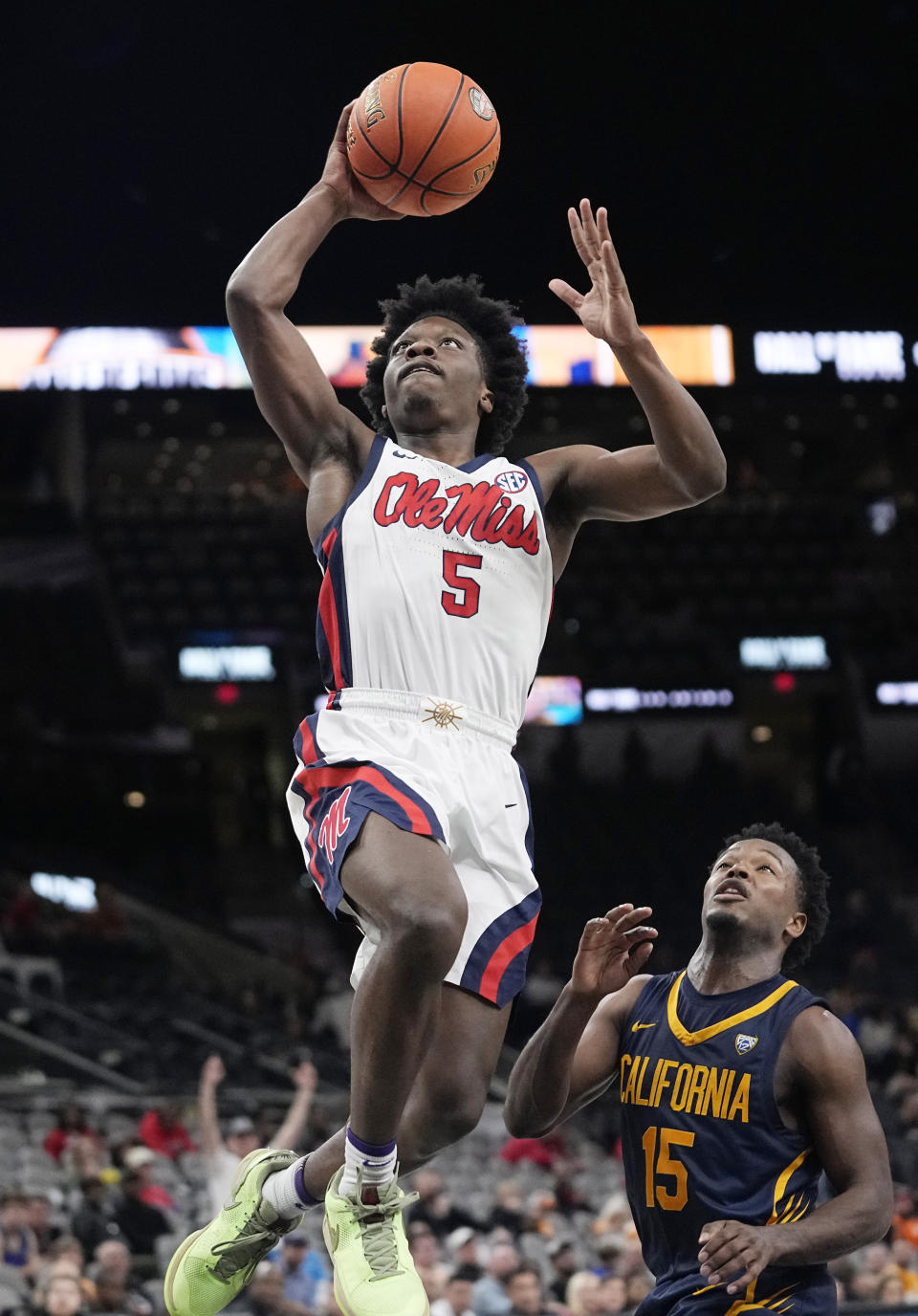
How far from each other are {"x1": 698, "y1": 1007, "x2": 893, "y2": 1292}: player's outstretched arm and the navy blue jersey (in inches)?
3.1

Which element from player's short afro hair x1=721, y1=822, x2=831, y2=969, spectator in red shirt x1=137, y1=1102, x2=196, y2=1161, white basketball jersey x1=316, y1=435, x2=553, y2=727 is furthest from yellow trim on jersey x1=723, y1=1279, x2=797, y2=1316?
spectator in red shirt x1=137, y1=1102, x2=196, y2=1161

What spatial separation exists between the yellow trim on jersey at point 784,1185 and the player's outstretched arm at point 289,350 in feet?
6.96

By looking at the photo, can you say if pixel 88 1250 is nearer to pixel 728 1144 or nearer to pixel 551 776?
pixel 728 1144

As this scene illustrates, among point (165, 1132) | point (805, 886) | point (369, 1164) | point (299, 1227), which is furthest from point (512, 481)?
point (165, 1132)

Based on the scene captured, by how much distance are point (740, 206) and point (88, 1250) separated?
944 cm

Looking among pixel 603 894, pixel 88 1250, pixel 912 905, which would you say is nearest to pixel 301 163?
pixel 88 1250

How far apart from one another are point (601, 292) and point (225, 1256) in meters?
2.58

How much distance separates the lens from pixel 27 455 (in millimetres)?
20188

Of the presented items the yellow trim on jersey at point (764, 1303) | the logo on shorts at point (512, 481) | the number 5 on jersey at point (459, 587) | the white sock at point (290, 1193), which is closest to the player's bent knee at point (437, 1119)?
the white sock at point (290, 1193)

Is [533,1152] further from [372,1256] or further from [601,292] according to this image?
[601,292]

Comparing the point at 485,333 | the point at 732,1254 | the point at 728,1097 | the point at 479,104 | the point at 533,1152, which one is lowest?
the point at 732,1254

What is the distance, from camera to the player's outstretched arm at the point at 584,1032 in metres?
3.92

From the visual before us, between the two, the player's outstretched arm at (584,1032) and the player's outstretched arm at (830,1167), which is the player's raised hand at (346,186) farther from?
the player's outstretched arm at (830,1167)

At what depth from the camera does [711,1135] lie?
4086 millimetres
